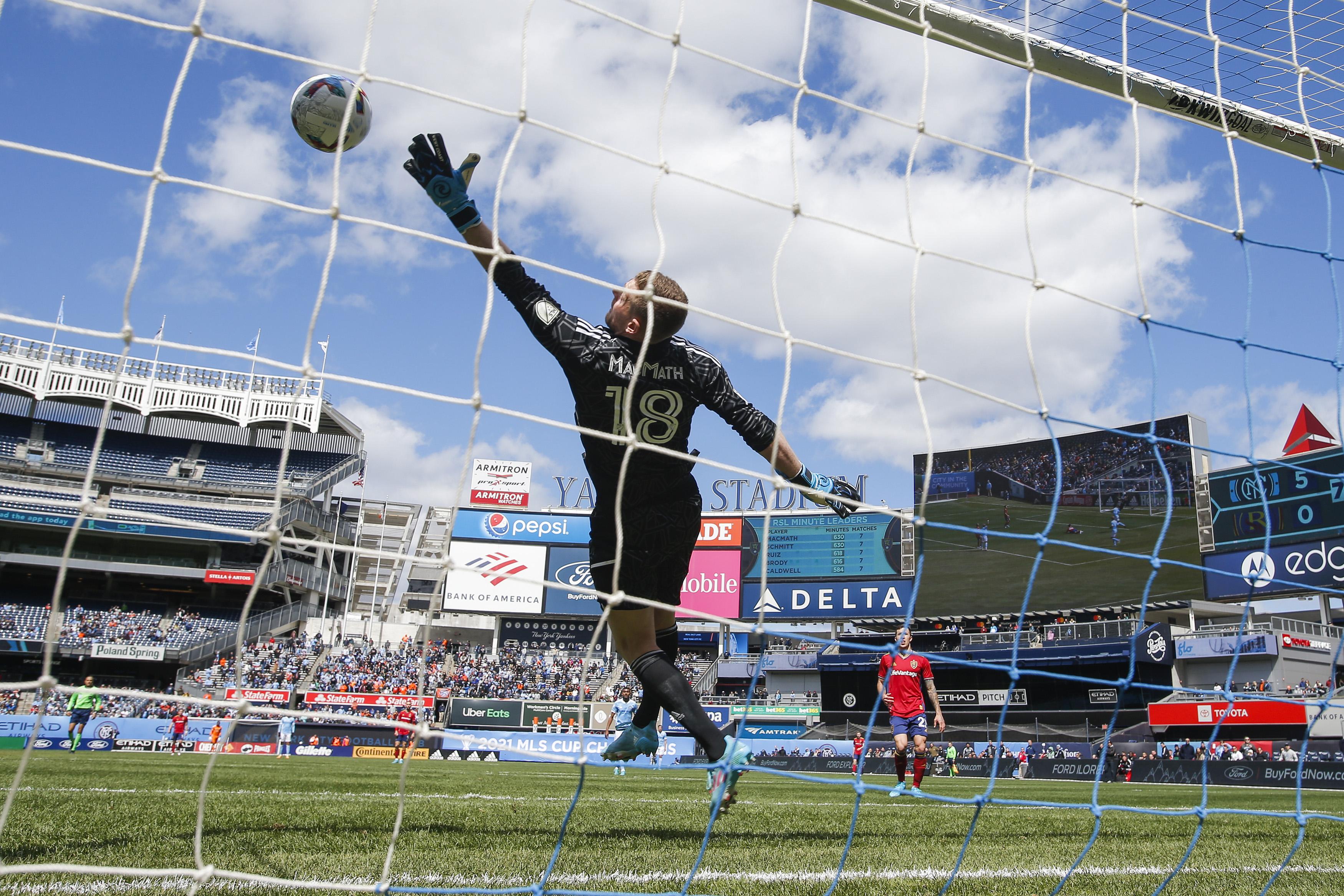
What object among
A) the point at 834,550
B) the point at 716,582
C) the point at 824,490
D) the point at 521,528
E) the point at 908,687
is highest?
the point at 521,528

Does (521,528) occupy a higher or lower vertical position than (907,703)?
higher

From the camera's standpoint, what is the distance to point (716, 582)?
32469 mm

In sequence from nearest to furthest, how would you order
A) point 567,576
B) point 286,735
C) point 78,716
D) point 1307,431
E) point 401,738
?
point 1307,431
point 78,716
point 286,735
point 401,738
point 567,576

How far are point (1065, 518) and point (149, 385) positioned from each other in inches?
1423

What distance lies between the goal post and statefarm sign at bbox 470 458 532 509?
3503 cm

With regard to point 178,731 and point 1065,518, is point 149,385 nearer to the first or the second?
point 178,731

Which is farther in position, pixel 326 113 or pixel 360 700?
pixel 360 700

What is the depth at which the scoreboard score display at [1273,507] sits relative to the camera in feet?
73.7

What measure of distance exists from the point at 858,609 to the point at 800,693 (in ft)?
16.5

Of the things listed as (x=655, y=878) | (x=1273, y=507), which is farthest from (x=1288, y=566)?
(x=655, y=878)

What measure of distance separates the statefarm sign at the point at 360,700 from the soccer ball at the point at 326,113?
2477 centimetres

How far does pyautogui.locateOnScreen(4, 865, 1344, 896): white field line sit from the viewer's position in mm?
2488

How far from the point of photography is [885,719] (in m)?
29.2

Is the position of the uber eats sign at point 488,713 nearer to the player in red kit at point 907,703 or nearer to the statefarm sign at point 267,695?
the statefarm sign at point 267,695
